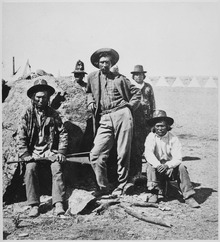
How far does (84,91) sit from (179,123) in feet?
20.2

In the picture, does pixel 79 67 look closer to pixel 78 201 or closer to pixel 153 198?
pixel 78 201

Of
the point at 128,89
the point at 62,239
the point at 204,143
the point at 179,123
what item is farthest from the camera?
the point at 179,123

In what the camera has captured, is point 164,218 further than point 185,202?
No

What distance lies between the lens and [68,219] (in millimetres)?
4715

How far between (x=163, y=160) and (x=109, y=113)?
1224 millimetres

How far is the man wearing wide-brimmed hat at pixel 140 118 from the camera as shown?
6.12 meters

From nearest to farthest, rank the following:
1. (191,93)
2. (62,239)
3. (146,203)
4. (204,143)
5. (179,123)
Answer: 1. (62,239)
2. (146,203)
3. (204,143)
4. (179,123)
5. (191,93)

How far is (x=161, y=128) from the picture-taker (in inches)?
216

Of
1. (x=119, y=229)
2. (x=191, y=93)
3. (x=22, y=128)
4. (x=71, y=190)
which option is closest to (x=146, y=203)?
(x=119, y=229)

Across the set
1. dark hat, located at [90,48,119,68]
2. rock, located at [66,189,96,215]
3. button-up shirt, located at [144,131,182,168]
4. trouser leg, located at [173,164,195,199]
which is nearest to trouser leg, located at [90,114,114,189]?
rock, located at [66,189,96,215]

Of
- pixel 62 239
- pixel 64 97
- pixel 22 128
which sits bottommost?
pixel 62 239

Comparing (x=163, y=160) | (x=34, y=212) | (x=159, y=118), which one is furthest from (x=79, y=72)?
(x=34, y=212)

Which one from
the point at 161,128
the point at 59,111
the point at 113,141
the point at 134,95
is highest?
the point at 134,95

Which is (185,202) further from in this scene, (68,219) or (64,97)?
(64,97)
